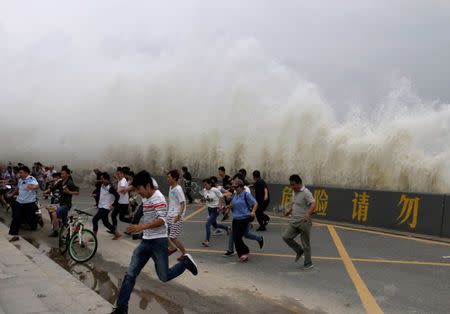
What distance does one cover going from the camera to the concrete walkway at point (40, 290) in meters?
5.01

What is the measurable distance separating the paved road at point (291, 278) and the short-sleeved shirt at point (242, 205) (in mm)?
805

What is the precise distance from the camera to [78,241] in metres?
8.14

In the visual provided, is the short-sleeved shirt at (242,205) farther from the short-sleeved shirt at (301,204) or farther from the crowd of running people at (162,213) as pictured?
the short-sleeved shirt at (301,204)

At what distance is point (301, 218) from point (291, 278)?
1093mm

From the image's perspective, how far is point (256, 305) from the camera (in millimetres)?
5617

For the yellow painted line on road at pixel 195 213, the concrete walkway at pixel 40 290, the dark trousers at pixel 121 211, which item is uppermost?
the dark trousers at pixel 121 211

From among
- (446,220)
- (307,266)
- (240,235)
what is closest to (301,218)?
(307,266)

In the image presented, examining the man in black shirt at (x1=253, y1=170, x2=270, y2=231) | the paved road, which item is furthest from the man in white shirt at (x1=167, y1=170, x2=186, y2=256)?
the man in black shirt at (x1=253, y1=170, x2=270, y2=231)

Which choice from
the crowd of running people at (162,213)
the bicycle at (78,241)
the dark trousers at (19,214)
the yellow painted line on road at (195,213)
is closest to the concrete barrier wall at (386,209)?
the crowd of running people at (162,213)

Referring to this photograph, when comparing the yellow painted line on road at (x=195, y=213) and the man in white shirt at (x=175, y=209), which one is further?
the yellow painted line on road at (x=195, y=213)

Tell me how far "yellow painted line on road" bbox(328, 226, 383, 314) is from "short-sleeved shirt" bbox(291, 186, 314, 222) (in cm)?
118

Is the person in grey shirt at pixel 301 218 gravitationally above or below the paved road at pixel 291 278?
above

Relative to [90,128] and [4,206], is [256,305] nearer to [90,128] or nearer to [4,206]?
[4,206]

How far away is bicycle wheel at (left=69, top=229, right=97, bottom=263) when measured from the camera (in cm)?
789
